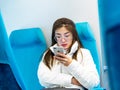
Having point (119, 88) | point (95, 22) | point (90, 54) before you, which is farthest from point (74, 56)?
point (119, 88)

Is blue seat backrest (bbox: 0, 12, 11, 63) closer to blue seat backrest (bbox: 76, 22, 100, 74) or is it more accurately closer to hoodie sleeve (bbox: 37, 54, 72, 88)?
hoodie sleeve (bbox: 37, 54, 72, 88)

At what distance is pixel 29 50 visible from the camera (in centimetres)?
220

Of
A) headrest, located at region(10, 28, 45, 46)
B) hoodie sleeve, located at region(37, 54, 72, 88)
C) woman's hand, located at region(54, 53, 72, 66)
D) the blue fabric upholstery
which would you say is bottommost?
hoodie sleeve, located at region(37, 54, 72, 88)

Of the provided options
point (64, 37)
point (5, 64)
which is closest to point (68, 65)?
point (64, 37)

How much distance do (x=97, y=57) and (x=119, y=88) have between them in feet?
5.02

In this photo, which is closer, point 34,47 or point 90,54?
point 90,54

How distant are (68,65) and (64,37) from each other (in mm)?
293

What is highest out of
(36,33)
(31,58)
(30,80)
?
(36,33)

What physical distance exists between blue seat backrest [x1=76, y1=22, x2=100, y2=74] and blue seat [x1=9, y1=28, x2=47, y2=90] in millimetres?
366

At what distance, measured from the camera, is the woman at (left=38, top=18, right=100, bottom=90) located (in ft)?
5.58

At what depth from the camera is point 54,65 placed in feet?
6.22

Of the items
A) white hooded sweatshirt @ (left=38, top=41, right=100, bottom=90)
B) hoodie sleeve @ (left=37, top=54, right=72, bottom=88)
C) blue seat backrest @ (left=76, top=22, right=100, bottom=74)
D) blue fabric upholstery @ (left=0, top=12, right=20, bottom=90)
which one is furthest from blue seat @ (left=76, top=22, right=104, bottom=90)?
blue fabric upholstery @ (left=0, top=12, right=20, bottom=90)

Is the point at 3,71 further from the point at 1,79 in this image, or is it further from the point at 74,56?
the point at 74,56

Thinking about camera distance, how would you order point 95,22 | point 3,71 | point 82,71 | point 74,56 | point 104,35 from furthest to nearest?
point 95,22 < point 74,56 < point 82,71 < point 3,71 < point 104,35
